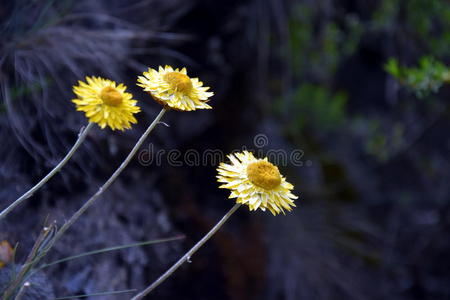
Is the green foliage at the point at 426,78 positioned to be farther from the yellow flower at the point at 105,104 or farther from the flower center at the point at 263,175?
the yellow flower at the point at 105,104

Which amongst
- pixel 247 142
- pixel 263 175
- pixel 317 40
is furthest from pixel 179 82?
pixel 317 40

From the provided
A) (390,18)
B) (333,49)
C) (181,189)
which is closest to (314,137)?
(333,49)

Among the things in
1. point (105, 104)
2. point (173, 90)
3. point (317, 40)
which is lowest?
point (105, 104)

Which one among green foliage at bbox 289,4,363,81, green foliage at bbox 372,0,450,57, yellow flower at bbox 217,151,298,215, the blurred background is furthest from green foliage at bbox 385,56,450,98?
green foliage at bbox 289,4,363,81

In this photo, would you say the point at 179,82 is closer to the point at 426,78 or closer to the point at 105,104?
the point at 105,104

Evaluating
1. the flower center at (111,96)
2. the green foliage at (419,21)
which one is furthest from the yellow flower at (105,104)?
the green foliage at (419,21)

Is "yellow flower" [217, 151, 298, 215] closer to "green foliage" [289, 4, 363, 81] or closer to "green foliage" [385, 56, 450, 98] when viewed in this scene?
"green foliage" [385, 56, 450, 98]

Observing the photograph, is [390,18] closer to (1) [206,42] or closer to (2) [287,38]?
(2) [287,38]
